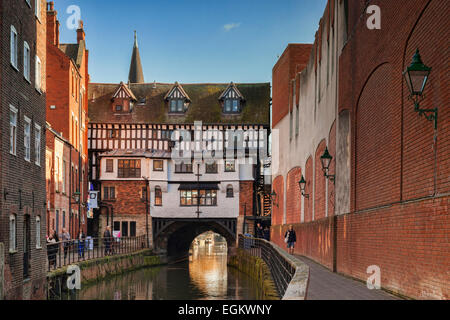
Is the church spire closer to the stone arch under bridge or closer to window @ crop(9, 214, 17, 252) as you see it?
the stone arch under bridge

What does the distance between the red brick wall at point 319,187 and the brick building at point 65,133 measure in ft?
45.2

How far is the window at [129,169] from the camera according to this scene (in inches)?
1861

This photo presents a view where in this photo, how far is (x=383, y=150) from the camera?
13.6 meters

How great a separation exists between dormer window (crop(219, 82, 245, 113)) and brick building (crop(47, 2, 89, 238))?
39.5 feet

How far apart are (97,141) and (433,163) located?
3986cm

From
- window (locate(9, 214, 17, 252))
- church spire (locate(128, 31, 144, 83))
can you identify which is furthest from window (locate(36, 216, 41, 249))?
church spire (locate(128, 31, 144, 83))

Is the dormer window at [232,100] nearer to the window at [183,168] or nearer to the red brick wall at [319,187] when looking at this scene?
the window at [183,168]

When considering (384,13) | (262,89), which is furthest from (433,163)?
(262,89)

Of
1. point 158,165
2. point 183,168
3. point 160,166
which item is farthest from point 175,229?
point 158,165

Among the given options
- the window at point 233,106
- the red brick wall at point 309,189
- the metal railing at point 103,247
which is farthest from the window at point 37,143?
the window at point 233,106

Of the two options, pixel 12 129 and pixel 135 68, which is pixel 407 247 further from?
pixel 135 68

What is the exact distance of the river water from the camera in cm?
2680

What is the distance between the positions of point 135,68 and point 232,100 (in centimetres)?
2446

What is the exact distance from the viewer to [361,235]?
15062mm
